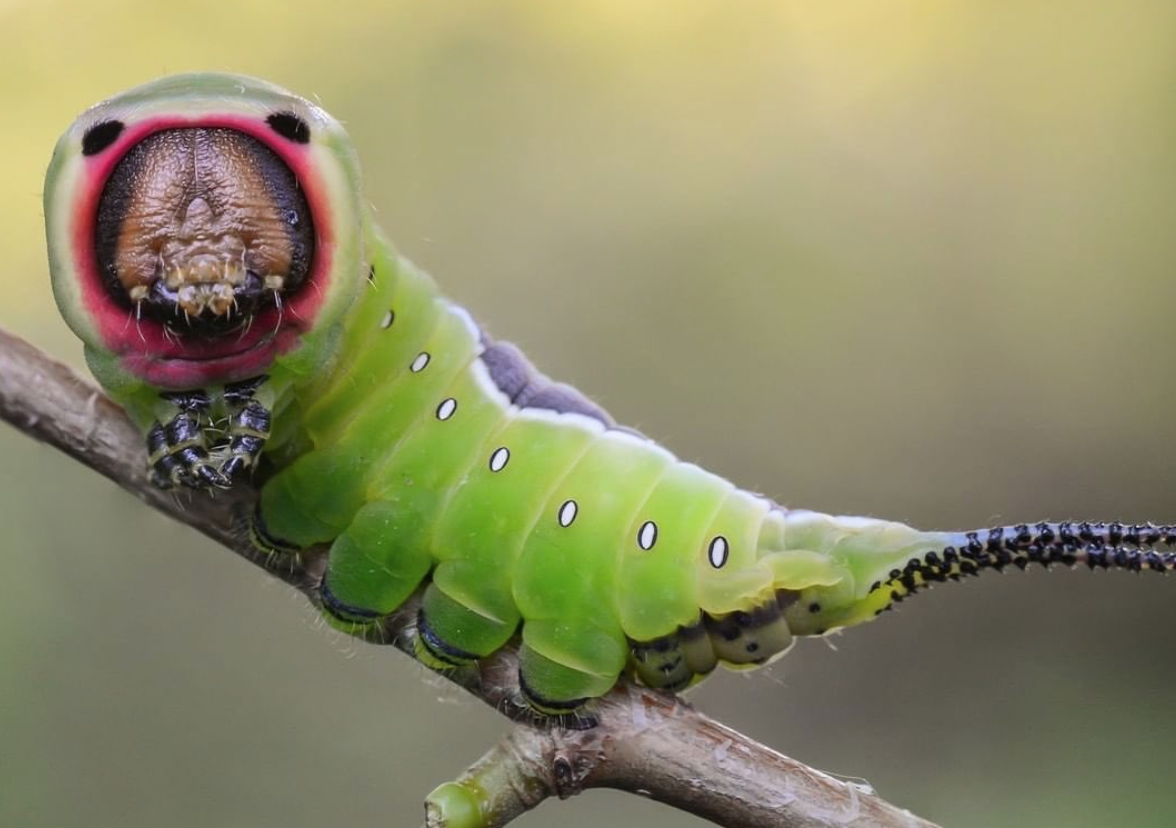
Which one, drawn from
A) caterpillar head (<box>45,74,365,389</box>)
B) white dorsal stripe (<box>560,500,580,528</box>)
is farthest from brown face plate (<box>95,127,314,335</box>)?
white dorsal stripe (<box>560,500,580,528</box>)

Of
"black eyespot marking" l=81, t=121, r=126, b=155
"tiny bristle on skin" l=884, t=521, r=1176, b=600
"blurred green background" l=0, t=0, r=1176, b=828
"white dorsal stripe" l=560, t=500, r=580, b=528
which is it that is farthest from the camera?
"blurred green background" l=0, t=0, r=1176, b=828

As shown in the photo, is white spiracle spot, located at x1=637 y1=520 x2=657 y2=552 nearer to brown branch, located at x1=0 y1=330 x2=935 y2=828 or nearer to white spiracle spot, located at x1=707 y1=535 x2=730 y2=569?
white spiracle spot, located at x1=707 y1=535 x2=730 y2=569

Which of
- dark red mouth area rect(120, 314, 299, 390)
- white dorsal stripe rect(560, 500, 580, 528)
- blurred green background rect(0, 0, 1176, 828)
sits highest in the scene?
blurred green background rect(0, 0, 1176, 828)

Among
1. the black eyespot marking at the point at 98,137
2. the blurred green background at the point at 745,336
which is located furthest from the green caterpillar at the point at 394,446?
the blurred green background at the point at 745,336

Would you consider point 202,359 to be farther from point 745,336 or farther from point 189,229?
point 745,336

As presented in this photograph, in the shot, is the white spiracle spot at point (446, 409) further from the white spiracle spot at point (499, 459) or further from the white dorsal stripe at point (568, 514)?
the white dorsal stripe at point (568, 514)

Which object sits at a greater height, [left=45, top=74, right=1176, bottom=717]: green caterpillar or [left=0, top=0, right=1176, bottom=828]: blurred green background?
[left=0, top=0, right=1176, bottom=828]: blurred green background

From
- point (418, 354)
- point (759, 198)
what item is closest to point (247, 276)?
point (418, 354)
